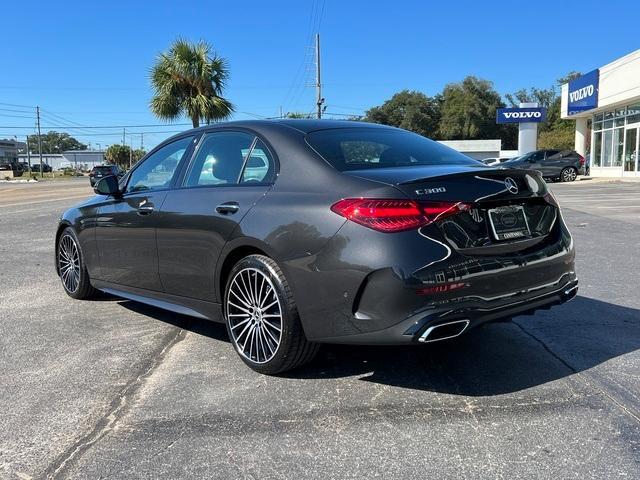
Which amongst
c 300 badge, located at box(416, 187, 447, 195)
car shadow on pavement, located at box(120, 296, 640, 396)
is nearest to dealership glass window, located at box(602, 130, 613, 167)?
car shadow on pavement, located at box(120, 296, 640, 396)

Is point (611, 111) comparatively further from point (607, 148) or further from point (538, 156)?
A: point (538, 156)

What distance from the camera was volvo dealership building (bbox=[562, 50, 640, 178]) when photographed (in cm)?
2762

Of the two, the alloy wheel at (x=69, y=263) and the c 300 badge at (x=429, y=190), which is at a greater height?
the c 300 badge at (x=429, y=190)

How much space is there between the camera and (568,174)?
29297mm

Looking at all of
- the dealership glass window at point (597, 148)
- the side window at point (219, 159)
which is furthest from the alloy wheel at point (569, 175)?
the side window at point (219, 159)

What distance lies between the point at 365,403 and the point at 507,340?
1.57 metres

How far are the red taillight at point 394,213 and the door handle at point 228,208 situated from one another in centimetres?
92

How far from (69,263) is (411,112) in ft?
280

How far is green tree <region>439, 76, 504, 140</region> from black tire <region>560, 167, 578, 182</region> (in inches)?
2245

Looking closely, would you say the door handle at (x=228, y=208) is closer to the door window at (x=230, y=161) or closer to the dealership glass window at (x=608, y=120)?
the door window at (x=230, y=161)

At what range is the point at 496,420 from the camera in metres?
3.16

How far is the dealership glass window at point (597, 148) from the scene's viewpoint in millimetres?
33359

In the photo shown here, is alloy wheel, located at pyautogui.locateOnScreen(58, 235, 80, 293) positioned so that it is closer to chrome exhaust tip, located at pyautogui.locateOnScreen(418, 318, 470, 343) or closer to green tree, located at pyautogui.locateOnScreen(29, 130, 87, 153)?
chrome exhaust tip, located at pyautogui.locateOnScreen(418, 318, 470, 343)

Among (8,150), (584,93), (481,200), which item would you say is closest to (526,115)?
(584,93)
